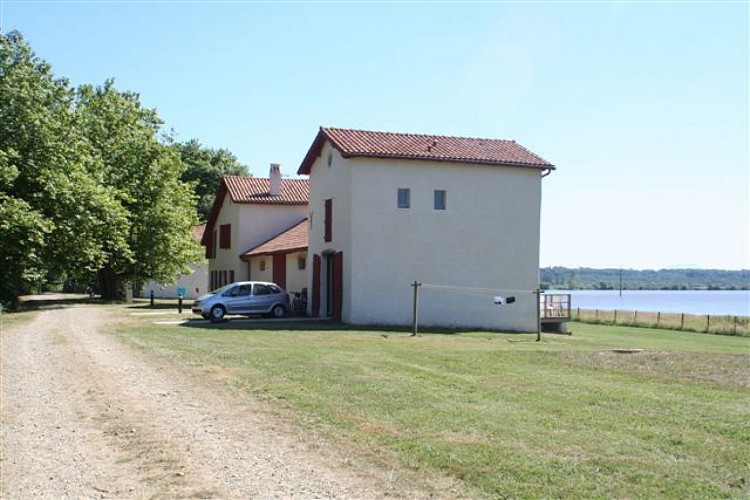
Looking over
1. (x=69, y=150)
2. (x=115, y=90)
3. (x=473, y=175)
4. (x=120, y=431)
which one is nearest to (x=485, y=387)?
(x=120, y=431)

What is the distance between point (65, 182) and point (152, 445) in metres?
27.9

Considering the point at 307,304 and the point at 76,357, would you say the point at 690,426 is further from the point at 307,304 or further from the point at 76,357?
the point at 307,304

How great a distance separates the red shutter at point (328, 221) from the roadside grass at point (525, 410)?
42.5 feet

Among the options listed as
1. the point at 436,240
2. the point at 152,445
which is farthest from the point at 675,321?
the point at 152,445

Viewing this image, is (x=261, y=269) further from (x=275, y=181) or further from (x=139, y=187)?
(x=139, y=187)

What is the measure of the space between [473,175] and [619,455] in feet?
77.4

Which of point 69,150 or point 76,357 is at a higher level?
point 69,150

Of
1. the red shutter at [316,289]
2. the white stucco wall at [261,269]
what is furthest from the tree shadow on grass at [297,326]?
the white stucco wall at [261,269]

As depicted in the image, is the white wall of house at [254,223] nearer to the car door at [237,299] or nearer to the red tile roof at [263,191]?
the red tile roof at [263,191]

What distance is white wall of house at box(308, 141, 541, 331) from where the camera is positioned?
29.0 metres

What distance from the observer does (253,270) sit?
43031mm

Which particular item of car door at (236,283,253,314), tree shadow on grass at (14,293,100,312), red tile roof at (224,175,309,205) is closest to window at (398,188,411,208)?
car door at (236,283,253,314)

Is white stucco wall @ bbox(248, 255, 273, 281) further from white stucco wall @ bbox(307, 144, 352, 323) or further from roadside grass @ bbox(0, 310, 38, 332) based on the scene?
roadside grass @ bbox(0, 310, 38, 332)

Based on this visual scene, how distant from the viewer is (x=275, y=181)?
44.1 meters
